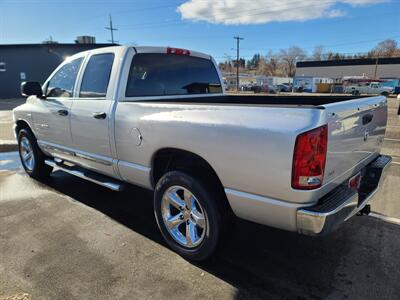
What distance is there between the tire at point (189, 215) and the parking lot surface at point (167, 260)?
0.13 meters

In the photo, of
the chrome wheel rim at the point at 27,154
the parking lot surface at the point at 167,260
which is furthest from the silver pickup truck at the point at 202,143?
the chrome wheel rim at the point at 27,154

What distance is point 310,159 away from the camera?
221cm

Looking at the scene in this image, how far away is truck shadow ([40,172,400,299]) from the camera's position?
2682mm

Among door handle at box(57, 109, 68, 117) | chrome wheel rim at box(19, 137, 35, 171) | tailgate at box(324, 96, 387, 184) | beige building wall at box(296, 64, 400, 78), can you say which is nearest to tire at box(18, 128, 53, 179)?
chrome wheel rim at box(19, 137, 35, 171)

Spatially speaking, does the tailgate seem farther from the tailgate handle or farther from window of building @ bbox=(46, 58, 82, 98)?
window of building @ bbox=(46, 58, 82, 98)

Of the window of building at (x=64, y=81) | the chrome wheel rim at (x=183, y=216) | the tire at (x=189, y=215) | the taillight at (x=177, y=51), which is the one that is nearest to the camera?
the tire at (x=189, y=215)

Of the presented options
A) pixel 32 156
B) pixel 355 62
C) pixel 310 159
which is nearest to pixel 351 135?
pixel 310 159

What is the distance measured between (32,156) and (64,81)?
1.64 m

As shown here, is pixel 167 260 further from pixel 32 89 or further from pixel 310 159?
pixel 32 89

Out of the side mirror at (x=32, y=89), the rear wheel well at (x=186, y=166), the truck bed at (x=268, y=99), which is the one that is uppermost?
the side mirror at (x=32, y=89)

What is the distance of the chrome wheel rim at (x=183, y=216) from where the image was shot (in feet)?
9.80

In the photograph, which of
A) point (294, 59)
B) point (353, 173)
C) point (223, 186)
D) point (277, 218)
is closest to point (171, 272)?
point (223, 186)

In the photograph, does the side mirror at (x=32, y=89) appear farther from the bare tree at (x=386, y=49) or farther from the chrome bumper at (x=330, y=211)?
the bare tree at (x=386, y=49)

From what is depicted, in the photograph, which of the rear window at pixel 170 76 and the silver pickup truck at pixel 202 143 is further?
the rear window at pixel 170 76
